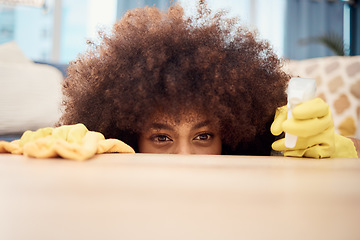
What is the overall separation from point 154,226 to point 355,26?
15.7 ft

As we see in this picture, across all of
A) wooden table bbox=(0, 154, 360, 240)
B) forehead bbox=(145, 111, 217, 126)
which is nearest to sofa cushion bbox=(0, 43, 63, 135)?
forehead bbox=(145, 111, 217, 126)

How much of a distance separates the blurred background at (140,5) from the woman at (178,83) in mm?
1869

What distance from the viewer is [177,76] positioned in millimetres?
676

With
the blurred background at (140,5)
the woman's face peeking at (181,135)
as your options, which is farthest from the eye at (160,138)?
the blurred background at (140,5)

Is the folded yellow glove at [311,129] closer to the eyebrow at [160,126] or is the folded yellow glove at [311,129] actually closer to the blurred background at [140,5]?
the eyebrow at [160,126]

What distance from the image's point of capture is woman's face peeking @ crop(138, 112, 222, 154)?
0.76 metres

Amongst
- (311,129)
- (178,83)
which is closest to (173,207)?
(311,129)

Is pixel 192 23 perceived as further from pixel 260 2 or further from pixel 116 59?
pixel 260 2

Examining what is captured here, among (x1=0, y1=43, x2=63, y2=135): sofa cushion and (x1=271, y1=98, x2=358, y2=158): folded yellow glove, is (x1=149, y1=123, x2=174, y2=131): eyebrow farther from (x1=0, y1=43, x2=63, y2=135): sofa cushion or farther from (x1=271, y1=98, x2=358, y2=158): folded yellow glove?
(x1=0, y1=43, x2=63, y2=135): sofa cushion

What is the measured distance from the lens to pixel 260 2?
3.77m

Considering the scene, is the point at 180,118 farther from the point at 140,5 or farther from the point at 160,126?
the point at 140,5

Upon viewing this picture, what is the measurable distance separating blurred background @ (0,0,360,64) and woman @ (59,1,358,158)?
6.13 feet

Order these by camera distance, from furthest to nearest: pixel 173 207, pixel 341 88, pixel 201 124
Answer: pixel 341 88 → pixel 201 124 → pixel 173 207

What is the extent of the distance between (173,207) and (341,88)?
1.97 metres
